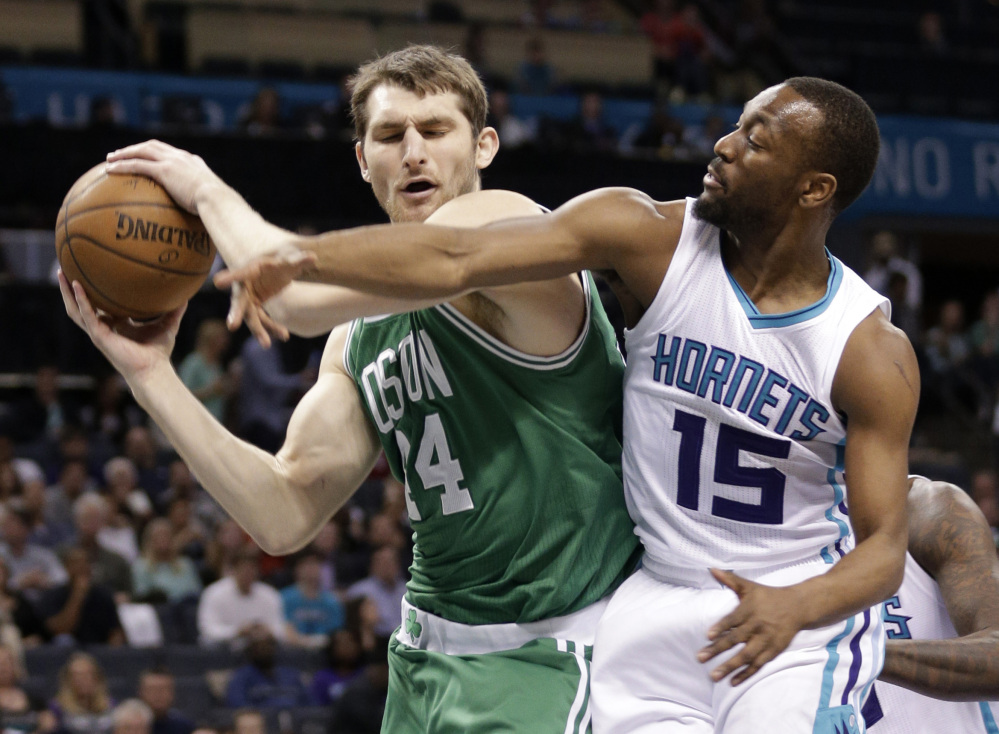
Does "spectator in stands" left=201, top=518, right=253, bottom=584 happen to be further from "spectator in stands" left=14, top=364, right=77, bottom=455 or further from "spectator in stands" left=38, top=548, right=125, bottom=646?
"spectator in stands" left=14, top=364, right=77, bottom=455

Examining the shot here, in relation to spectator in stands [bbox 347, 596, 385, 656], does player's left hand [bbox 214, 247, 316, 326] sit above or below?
above

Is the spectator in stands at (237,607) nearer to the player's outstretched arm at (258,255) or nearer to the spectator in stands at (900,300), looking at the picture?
the spectator in stands at (900,300)

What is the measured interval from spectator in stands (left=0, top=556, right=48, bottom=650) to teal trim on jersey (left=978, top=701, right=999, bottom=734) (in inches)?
225

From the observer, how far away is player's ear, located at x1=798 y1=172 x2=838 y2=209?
2695 mm

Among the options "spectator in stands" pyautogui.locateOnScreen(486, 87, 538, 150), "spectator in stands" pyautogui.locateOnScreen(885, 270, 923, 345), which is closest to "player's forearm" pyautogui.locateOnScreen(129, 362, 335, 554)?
"spectator in stands" pyautogui.locateOnScreen(885, 270, 923, 345)

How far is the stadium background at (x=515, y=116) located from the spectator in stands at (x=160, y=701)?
311 millimetres

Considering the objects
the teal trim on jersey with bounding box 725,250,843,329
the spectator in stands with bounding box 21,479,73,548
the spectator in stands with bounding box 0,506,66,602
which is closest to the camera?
the teal trim on jersey with bounding box 725,250,843,329

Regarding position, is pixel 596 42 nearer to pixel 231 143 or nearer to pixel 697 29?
pixel 697 29

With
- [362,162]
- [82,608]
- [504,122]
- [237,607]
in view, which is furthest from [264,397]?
[362,162]

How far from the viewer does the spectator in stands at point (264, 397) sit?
31.4 ft

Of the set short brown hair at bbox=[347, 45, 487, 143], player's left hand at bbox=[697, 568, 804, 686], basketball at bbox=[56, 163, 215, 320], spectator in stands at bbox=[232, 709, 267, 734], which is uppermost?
short brown hair at bbox=[347, 45, 487, 143]

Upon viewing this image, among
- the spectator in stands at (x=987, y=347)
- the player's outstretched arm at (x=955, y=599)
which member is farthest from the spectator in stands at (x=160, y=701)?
the spectator in stands at (x=987, y=347)

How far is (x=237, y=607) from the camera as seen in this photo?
828 cm

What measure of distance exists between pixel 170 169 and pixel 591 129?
36.2 feet
